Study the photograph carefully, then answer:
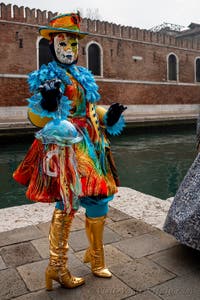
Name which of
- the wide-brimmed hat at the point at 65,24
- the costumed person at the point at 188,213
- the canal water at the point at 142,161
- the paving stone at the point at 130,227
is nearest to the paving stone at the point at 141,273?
the costumed person at the point at 188,213

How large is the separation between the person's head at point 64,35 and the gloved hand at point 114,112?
33 centimetres

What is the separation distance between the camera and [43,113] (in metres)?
1.62

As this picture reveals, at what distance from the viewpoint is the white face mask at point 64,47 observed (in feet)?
6.11

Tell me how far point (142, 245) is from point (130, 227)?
1.14ft

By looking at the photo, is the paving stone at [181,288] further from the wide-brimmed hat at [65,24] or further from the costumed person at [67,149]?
the wide-brimmed hat at [65,24]

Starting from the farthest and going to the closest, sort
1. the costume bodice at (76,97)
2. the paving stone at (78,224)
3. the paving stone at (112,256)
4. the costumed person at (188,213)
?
the paving stone at (78,224) → the paving stone at (112,256) → the costumed person at (188,213) → the costume bodice at (76,97)

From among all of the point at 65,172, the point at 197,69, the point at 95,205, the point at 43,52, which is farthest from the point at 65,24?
the point at 197,69

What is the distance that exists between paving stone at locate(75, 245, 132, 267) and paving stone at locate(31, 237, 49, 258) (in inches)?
8.1

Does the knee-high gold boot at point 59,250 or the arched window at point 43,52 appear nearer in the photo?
the knee-high gold boot at point 59,250

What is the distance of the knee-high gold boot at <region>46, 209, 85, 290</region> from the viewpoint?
1.75 metres

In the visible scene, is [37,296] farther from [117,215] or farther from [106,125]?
[117,215]

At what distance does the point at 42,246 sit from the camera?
2.35 metres

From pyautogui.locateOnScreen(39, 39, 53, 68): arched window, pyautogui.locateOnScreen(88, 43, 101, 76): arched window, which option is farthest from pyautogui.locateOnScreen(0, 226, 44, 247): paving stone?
pyautogui.locateOnScreen(88, 43, 101, 76): arched window

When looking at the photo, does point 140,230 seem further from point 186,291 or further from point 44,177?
point 44,177
